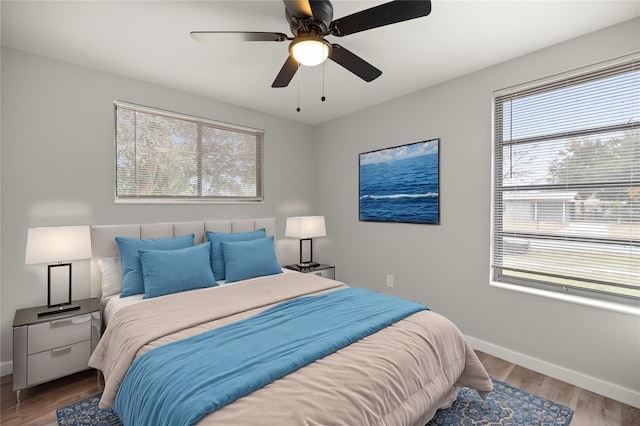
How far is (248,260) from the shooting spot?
2.95 meters

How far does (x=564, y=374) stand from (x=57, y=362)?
12.7ft

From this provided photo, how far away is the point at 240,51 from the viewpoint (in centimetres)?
246

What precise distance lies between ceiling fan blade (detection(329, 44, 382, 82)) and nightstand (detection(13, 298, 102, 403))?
262 cm

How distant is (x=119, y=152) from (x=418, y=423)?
3.28 metres

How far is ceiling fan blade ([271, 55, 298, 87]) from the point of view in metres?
2.04

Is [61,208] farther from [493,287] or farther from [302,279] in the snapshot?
[493,287]

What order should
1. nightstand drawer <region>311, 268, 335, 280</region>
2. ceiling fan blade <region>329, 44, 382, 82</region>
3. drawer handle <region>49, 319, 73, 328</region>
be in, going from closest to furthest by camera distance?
1. ceiling fan blade <region>329, 44, 382, 82</region>
2. drawer handle <region>49, 319, 73, 328</region>
3. nightstand drawer <region>311, 268, 335, 280</region>

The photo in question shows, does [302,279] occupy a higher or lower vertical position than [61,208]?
lower

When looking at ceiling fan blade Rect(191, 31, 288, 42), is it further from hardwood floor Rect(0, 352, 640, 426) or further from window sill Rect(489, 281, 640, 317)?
window sill Rect(489, 281, 640, 317)

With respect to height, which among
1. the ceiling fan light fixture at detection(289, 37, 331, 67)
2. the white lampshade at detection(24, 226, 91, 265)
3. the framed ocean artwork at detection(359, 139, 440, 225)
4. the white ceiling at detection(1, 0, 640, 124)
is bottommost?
the white lampshade at detection(24, 226, 91, 265)

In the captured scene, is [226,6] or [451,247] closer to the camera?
[226,6]

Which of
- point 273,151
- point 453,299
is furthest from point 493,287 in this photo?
point 273,151

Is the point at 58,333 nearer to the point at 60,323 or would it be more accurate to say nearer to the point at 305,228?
the point at 60,323

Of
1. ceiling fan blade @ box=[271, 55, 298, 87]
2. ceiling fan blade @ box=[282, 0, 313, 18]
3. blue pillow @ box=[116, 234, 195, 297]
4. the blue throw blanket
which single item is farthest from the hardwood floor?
ceiling fan blade @ box=[282, 0, 313, 18]
